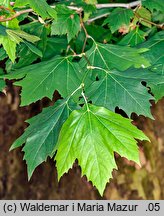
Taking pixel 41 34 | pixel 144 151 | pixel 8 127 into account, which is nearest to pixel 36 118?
pixel 41 34

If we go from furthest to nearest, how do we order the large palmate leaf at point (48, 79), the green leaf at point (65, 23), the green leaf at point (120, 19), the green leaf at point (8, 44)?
the green leaf at point (120, 19)
the green leaf at point (65, 23)
the large palmate leaf at point (48, 79)
the green leaf at point (8, 44)

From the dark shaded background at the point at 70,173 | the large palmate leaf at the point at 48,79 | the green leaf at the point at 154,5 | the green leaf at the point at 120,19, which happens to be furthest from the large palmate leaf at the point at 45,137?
the dark shaded background at the point at 70,173

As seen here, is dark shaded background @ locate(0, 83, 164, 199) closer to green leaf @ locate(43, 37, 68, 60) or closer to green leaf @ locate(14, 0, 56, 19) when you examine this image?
green leaf @ locate(43, 37, 68, 60)

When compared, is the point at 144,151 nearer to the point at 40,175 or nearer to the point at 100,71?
the point at 40,175

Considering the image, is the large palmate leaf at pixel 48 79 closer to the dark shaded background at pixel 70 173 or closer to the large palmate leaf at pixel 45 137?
the large palmate leaf at pixel 45 137

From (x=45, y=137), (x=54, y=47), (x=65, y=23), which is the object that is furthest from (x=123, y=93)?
(x=54, y=47)
